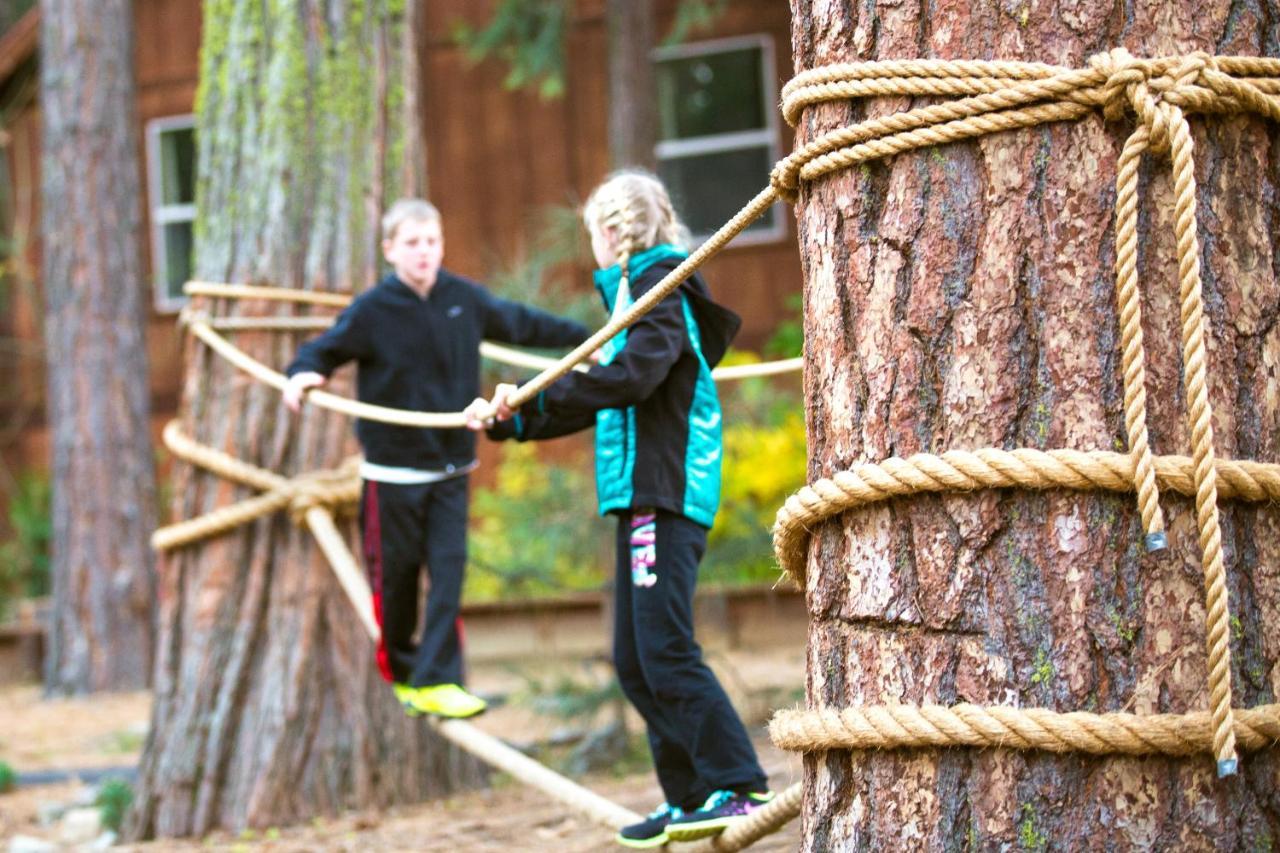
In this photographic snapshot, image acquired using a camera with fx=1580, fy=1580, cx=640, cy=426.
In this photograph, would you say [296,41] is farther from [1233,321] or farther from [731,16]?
[731,16]

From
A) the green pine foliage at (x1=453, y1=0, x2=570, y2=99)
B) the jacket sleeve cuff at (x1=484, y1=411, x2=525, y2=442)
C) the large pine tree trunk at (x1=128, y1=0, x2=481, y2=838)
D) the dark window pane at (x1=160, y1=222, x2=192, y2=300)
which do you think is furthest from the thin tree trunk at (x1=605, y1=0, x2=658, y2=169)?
the dark window pane at (x1=160, y1=222, x2=192, y2=300)

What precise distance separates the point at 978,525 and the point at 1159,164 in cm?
45

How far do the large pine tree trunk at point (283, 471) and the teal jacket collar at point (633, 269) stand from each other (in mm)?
1537

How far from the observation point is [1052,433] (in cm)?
178

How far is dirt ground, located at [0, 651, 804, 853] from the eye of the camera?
423 centimetres

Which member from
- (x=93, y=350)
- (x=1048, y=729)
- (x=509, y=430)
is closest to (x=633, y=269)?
(x=509, y=430)

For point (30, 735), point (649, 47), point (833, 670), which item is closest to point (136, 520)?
point (30, 735)

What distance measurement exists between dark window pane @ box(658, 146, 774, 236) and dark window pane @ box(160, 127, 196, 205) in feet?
12.6

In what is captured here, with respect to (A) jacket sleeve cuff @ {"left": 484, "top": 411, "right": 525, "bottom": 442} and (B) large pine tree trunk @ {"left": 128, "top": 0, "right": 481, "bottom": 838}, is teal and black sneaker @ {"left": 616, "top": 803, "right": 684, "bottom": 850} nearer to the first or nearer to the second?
(A) jacket sleeve cuff @ {"left": 484, "top": 411, "right": 525, "bottom": 442}

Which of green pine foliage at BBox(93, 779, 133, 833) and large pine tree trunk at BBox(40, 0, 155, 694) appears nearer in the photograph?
green pine foliage at BBox(93, 779, 133, 833)

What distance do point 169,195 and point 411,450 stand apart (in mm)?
8881

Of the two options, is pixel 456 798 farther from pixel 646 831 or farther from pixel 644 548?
pixel 644 548

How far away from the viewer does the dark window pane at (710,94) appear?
35.2 feet

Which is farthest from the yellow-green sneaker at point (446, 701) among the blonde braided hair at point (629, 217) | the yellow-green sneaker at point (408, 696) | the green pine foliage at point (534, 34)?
the green pine foliage at point (534, 34)
